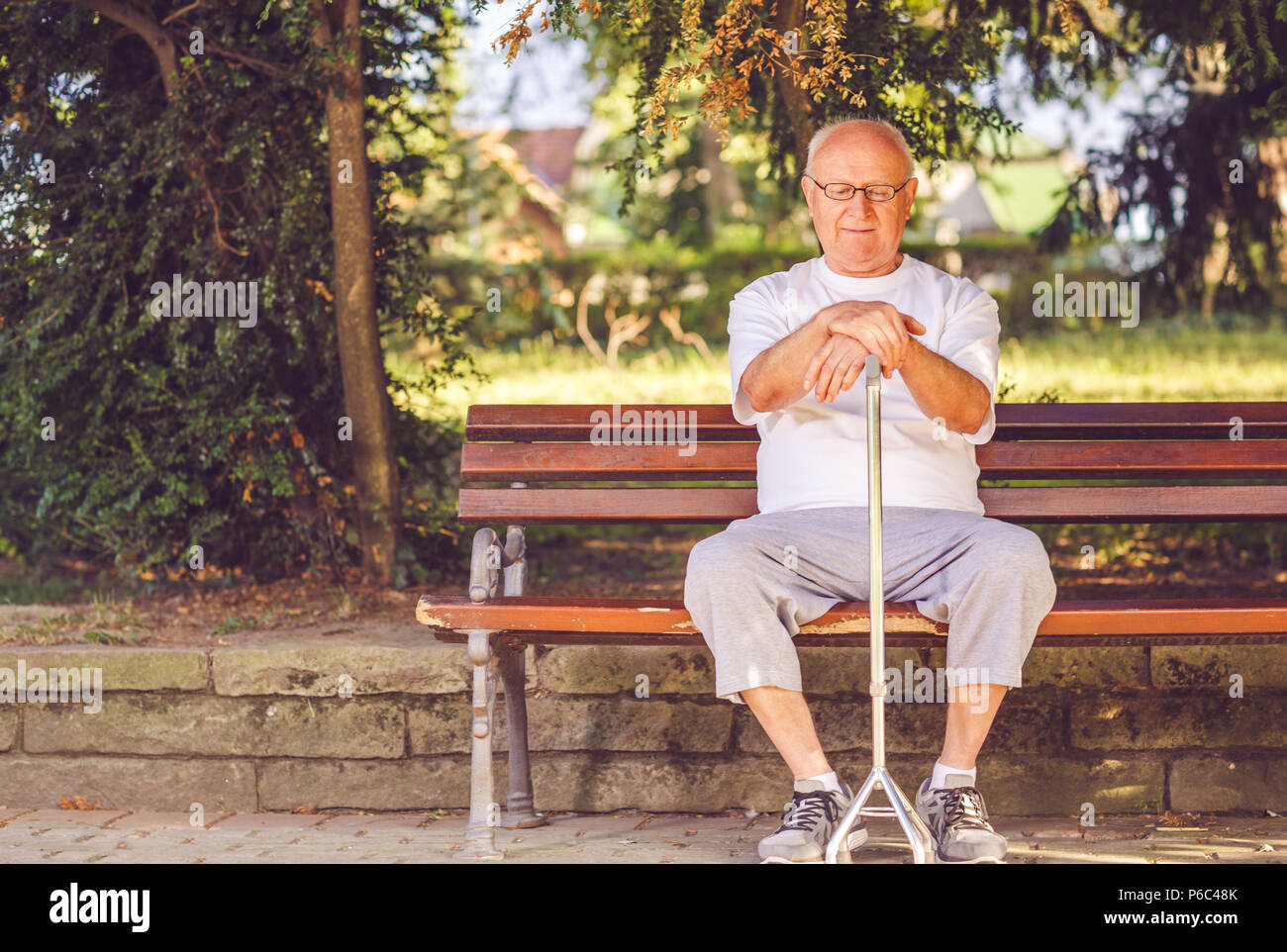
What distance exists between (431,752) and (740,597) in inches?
52.5

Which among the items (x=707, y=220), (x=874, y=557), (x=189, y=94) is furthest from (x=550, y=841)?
(x=707, y=220)

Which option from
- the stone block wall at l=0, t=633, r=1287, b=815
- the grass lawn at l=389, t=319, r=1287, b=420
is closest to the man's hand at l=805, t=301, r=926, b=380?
the stone block wall at l=0, t=633, r=1287, b=815

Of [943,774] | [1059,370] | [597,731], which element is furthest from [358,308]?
[1059,370]

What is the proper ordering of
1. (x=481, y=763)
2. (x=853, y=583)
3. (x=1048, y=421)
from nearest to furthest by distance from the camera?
(x=853, y=583)
(x=481, y=763)
(x=1048, y=421)

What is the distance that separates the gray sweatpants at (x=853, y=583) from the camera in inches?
128

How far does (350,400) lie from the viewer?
16.8 ft

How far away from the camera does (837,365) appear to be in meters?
3.22

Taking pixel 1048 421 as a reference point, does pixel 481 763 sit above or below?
below

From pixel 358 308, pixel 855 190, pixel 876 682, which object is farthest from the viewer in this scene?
pixel 358 308

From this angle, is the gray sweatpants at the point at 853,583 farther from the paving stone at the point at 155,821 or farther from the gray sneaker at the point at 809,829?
the paving stone at the point at 155,821

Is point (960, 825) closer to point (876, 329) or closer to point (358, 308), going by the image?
point (876, 329)

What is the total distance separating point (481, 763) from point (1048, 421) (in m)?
1.83

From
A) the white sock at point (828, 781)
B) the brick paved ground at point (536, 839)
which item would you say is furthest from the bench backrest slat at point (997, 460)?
the white sock at point (828, 781)
